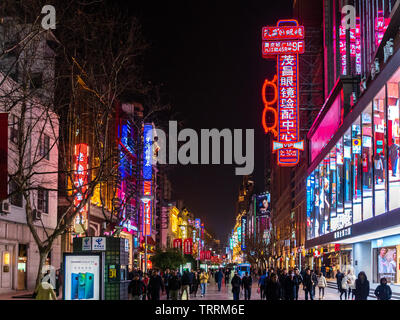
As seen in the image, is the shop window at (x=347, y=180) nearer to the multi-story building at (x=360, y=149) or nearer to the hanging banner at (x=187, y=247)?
the multi-story building at (x=360, y=149)

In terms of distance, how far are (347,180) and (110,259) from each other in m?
24.4

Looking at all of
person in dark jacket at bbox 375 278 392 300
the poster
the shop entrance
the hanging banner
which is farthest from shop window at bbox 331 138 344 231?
the hanging banner

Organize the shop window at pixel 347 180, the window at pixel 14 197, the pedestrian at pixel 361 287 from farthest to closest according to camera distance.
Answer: the shop window at pixel 347 180, the window at pixel 14 197, the pedestrian at pixel 361 287

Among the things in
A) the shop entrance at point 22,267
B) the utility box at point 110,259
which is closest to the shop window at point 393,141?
the utility box at point 110,259

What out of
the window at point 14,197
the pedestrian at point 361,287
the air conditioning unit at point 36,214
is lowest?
the pedestrian at point 361,287

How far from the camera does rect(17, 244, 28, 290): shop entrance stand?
115ft

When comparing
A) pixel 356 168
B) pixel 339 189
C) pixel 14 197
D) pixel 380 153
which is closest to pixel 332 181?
pixel 339 189

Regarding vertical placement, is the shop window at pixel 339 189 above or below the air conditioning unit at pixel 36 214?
above

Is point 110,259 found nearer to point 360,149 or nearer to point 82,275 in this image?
point 82,275

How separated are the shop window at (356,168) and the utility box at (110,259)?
67.0 ft

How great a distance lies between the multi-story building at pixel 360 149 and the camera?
103 ft
